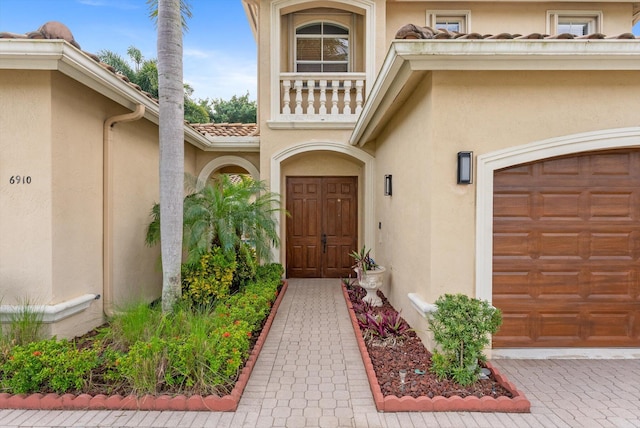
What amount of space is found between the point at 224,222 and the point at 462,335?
4.42m

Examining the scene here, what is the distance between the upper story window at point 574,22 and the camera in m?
9.62

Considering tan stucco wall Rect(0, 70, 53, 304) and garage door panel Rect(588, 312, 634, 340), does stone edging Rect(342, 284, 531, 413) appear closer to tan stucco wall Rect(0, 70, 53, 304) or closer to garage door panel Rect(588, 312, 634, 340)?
garage door panel Rect(588, 312, 634, 340)

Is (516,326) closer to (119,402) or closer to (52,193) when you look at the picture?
(119,402)

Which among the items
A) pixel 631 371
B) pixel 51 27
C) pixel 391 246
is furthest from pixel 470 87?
pixel 51 27

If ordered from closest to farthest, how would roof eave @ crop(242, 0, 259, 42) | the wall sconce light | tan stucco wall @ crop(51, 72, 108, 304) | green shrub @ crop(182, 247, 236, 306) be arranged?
1. the wall sconce light
2. tan stucco wall @ crop(51, 72, 108, 304)
3. green shrub @ crop(182, 247, 236, 306)
4. roof eave @ crop(242, 0, 259, 42)

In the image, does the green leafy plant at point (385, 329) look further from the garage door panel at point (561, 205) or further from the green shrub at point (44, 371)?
the green shrub at point (44, 371)

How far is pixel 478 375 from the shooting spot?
381 cm

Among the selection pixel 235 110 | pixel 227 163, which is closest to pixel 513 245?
pixel 227 163

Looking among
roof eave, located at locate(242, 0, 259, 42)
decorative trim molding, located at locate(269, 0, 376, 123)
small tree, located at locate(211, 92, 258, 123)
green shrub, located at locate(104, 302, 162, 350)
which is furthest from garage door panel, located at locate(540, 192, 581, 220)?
small tree, located at locate(211, 92, 258, 123)

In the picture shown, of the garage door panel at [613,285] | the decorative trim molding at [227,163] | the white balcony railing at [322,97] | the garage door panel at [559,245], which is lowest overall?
the garage door panel at [613,285]

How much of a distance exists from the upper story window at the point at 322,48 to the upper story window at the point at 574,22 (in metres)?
5.89

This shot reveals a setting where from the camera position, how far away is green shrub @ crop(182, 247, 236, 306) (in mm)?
6027

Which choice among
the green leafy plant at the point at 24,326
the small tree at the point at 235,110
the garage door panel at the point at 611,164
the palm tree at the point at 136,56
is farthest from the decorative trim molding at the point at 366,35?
the small tree at the point at 235,110

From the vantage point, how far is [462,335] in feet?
12.2
